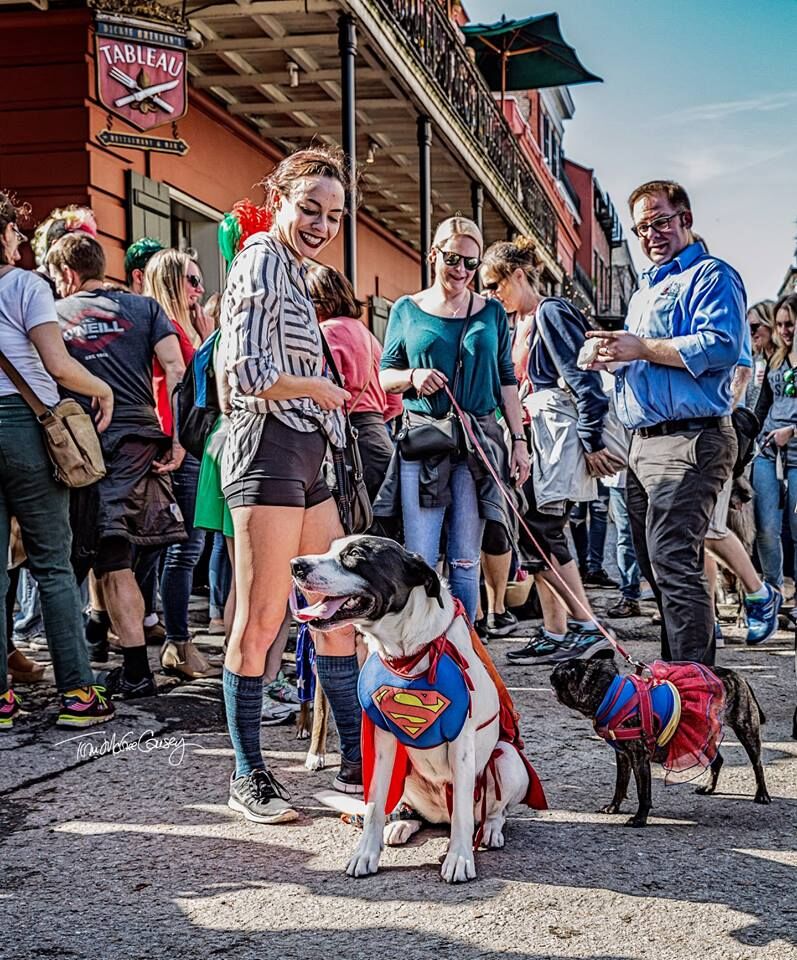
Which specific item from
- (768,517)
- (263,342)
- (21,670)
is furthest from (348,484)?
(768,517)

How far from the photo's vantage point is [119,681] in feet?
18.1

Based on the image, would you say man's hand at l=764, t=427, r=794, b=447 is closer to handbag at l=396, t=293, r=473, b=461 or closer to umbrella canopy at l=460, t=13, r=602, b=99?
handbag at l=396, t=293, r=473, b=461

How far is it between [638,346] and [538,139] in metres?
33.2

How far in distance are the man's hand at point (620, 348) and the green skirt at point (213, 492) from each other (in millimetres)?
1553

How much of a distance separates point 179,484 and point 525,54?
61.4 feet

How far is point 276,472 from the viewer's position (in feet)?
12.0

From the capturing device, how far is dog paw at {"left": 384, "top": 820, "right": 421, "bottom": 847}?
11.5 ft

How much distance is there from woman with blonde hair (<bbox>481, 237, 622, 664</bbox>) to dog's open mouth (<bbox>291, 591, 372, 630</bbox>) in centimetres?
316

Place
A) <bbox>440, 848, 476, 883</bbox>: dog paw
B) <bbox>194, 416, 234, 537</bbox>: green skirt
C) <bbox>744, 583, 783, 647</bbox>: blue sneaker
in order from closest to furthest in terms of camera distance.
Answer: <bbox>440, 848, 476, 883</bbox>: dog paw, <bbox>194, 416, 234, 537</bbox>: green skirt, <bbox>744, 583, 783, 647</bbox>: blue sneaker

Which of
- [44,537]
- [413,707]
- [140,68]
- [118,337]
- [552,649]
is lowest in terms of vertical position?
[552,649]

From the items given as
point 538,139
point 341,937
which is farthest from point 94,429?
point 538,139

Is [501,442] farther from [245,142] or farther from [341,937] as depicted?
[245,142]

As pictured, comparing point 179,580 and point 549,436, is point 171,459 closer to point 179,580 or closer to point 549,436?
point 179,580

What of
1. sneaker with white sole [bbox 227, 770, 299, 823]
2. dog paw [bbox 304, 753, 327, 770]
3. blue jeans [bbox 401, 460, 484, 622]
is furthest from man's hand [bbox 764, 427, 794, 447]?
sneaker with white sole [bbox 227, 770, 299, 823]
